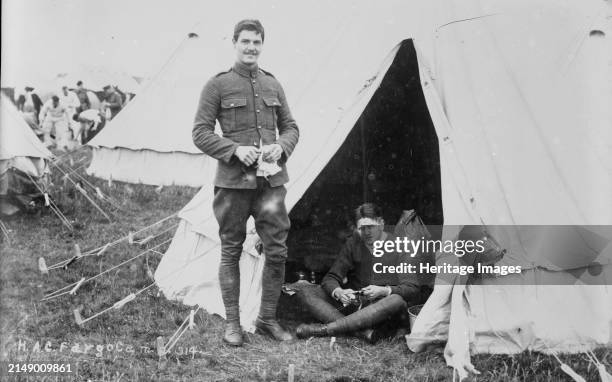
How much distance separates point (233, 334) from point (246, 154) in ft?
2.81

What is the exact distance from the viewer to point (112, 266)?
4016 mm

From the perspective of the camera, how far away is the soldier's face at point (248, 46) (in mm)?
2854

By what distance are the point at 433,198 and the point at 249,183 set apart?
1.69m

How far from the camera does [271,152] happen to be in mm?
2873

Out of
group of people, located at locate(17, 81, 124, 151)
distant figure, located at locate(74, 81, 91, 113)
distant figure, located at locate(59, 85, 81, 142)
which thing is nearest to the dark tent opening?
group of people, located at locate(17, 81, 124, 151)

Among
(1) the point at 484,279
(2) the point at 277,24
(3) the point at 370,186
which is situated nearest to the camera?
(1) the point at 484,279

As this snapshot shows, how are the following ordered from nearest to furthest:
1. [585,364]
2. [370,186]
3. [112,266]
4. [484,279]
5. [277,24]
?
[585,364] → [484,279] → [112,266] → [370,186] → [277,24]

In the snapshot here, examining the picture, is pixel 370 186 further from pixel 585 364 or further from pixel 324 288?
pixel 585 364

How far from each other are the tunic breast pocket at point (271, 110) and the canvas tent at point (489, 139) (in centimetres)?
40

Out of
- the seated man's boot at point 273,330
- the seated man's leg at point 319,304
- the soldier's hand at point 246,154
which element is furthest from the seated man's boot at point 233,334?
the soldier's hand at point 246,154

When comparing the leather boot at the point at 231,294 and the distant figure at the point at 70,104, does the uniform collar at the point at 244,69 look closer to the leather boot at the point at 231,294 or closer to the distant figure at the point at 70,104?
the leather boot at the point at 231,294

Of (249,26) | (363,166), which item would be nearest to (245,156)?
(249,26)

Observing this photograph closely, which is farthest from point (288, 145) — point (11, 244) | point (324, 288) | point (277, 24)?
point (277, 24)

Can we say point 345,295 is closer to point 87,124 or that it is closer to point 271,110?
point 271,110
